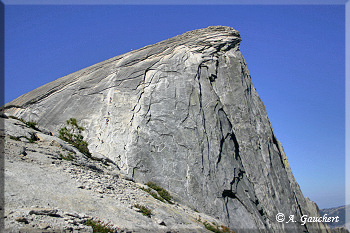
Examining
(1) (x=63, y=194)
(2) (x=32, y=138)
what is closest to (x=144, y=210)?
(1) (x=63, y=194)

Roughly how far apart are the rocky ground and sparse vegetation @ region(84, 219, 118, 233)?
0.16 meters

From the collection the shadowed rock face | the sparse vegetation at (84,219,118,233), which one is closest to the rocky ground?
the sparse vegetation at (84,219,118,233)

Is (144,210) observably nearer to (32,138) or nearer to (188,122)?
(32,138)

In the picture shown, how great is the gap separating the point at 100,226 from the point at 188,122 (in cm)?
1803

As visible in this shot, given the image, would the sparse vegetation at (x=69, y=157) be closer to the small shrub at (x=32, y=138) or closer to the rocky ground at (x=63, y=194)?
the rocky ground at (x=63, y=194)

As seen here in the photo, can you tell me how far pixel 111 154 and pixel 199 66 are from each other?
13477 mm

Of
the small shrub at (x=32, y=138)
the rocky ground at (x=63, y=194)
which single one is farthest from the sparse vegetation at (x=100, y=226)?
the small shrub at (x=32, y=138)

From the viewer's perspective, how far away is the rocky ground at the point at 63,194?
927cm

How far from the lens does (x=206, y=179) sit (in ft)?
80.8

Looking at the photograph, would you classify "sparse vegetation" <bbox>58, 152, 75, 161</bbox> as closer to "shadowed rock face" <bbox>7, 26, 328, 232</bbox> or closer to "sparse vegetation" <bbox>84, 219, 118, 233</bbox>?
"sparse vegetation" <bbox>84, 219, 118, 233</bbox>

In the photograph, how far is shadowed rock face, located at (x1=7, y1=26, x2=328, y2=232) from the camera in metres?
24.6

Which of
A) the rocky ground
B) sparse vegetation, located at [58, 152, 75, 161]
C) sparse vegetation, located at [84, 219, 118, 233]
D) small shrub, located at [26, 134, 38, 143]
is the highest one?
small shrub, located at [26, 134, 38, 143]

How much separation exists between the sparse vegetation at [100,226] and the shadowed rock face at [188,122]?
1231 centimetres

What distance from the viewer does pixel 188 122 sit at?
27062 mm
